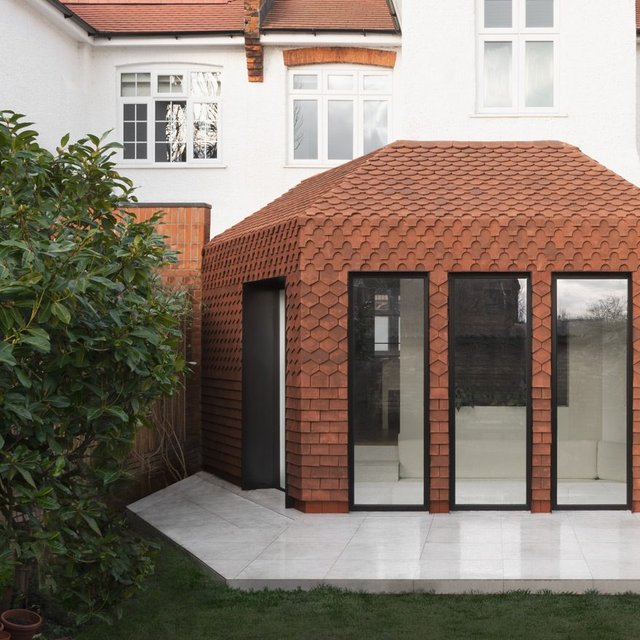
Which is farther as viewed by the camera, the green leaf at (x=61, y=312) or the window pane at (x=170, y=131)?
the window pane at (x=170, y=131)

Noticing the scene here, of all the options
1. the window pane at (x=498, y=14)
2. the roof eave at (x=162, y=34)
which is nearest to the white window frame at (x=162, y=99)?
the roof eave at (x=162, y=34)

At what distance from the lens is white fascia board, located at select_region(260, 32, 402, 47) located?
1565 centimetres

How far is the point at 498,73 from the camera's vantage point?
523 inches

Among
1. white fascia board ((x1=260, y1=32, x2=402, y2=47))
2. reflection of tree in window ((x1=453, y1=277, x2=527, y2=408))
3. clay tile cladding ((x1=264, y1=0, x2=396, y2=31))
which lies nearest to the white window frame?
white fascia board ((x1=260, y1=32, x2=402, y2=47))

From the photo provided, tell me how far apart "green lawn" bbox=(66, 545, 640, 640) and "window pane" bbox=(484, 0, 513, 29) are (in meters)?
8.49

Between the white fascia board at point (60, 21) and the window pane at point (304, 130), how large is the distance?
144 inches

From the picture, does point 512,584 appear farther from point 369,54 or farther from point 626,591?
point 369,54

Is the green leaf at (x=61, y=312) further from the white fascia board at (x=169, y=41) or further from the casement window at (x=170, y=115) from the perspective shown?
the white fascia board at (x=169, y=41)

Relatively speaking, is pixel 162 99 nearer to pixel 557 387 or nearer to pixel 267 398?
pixel 267 398

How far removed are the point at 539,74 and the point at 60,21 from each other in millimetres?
7416

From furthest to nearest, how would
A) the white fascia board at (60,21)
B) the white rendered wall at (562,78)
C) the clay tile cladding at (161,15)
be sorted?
the clay tile cladding at (161,15) → the white fascia board at (60,21) → the white rendered wall at (562,78)

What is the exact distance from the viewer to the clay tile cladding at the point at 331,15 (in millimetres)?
15766

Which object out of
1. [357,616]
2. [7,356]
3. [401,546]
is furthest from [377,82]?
[7,356]

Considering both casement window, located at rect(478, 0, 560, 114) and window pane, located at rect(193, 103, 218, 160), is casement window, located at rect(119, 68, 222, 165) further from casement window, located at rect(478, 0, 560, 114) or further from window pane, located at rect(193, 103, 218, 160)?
casement window, located at rect(478, 0, 560, 114)
